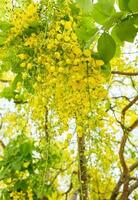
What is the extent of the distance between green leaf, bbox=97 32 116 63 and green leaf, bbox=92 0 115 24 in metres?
0.04

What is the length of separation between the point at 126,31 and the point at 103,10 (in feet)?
0.30

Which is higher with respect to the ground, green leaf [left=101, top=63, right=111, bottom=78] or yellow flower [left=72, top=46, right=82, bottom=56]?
green leaf [left=101, top=63, right=111, bottom=78]

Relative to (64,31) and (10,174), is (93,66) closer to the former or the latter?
(64,31)

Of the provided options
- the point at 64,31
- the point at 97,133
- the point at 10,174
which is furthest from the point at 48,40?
the point at 10,174

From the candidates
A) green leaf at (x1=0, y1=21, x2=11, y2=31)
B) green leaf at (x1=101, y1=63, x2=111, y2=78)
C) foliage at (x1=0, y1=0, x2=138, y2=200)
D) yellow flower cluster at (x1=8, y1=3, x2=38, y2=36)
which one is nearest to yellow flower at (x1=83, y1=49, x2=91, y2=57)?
foliage at (x1=0, y1=0, x2=138, y2=200)

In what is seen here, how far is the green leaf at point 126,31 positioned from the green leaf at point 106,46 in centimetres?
4

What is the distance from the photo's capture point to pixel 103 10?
1.03 metres

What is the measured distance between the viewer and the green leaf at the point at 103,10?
1015 millimetres

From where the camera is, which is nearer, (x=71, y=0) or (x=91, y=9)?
(x=91, y=9)

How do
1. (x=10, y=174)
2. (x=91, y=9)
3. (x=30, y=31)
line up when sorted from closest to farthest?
(x=91, y=9), (x=30, y=31), (x=10, y=174)

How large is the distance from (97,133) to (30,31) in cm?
36

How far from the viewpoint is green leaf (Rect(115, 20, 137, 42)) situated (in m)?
1.06

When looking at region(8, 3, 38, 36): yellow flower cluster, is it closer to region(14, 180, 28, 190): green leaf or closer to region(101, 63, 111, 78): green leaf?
region(101, 63, 111, 78): green leaf

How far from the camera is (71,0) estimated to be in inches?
50.1
